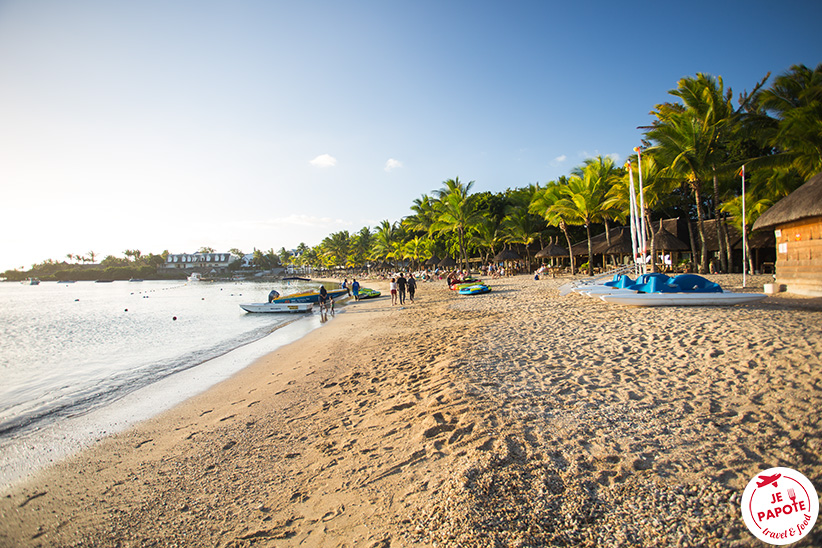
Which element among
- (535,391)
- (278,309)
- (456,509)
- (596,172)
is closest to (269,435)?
(456,509)

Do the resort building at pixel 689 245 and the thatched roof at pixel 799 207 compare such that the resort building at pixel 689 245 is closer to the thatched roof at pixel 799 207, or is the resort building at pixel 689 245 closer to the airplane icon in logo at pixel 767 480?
the thatched roof at pixel 799 207

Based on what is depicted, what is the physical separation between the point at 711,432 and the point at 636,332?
4182mm

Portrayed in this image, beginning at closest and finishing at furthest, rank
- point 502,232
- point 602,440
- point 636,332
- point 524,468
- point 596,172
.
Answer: point 524,468 → point 602,440 → point 636,332 → point 596,172 → point 502,232

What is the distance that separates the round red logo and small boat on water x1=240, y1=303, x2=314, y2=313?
19.8m

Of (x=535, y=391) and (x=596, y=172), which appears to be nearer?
(x=535, y=391)

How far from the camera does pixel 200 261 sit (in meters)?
131

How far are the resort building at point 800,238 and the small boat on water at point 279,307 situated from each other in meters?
19.6

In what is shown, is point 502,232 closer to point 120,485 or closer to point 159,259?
point 120,485

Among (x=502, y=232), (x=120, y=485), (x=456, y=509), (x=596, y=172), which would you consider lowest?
(x=120, y=485)

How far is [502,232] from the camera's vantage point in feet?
125

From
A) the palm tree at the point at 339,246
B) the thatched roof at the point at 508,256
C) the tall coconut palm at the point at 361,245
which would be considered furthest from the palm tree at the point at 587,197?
the palm tree at the point at 339,246

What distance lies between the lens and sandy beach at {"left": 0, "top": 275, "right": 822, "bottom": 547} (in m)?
2.59

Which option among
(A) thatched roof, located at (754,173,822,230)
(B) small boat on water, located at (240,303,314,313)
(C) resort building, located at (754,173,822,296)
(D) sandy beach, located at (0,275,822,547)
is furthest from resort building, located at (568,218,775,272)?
(B) small boat on water, located at (240,303,314,313)

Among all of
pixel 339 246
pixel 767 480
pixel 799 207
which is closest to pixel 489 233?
pixel 799 207
